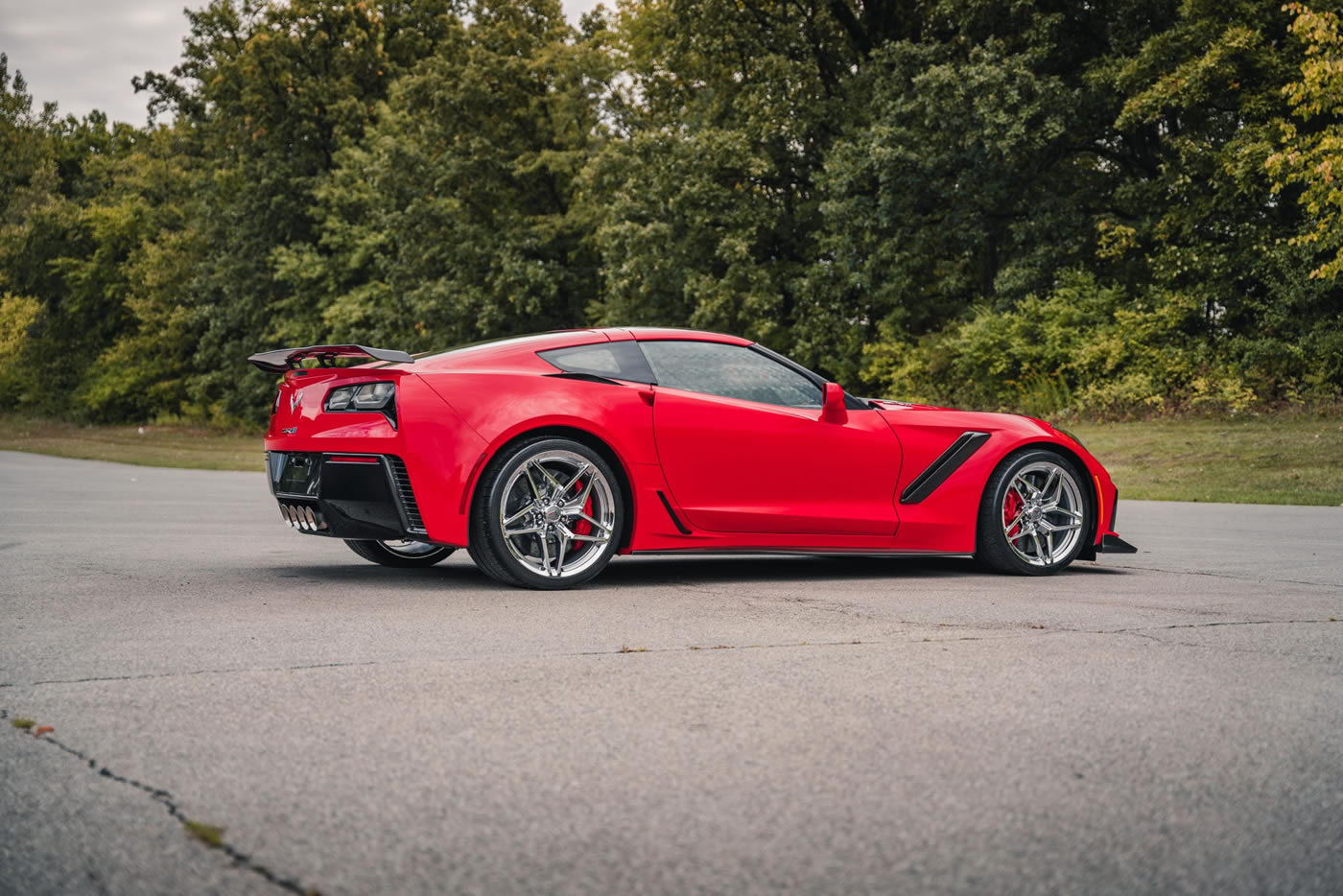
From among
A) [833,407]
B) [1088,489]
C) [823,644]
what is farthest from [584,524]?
[1088,489]

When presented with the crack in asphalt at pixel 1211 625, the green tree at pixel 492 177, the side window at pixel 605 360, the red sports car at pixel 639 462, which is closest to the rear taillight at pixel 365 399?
the red sports car at pixel 639 462

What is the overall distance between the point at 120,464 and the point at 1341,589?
2530cm

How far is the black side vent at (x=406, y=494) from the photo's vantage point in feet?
21.2

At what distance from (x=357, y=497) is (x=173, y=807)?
3677mm

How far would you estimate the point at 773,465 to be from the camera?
7.19m

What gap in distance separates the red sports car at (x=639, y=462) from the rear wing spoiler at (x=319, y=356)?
0.02 m

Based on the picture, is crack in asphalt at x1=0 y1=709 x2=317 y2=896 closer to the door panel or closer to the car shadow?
the car shadow

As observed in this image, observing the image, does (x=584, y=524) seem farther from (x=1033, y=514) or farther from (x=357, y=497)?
(x=1033, y=514)

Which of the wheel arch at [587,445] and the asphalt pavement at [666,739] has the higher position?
the wheel arch at [587,445]

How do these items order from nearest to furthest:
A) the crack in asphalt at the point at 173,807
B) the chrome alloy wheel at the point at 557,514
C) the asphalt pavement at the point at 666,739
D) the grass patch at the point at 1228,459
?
the crack in asphalt at the point at 173,807
the asphalt pavement at the point at 666,739
the chrome alloy wheel at the point at 557,514
the grass patch at the point at 1228,459

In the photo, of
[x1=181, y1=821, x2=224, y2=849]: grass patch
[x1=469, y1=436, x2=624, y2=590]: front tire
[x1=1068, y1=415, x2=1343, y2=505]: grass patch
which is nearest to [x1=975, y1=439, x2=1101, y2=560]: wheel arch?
[x1=469, y1=436, x2=624, y2=590]: front tire

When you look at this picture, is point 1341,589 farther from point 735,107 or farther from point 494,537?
point 735,107

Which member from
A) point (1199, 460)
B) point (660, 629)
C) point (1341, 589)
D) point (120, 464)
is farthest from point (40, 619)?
point (120, 464)

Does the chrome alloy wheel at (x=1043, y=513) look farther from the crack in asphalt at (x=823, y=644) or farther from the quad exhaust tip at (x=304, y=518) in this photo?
the quad exhaust tip at (x=304, y=518)
